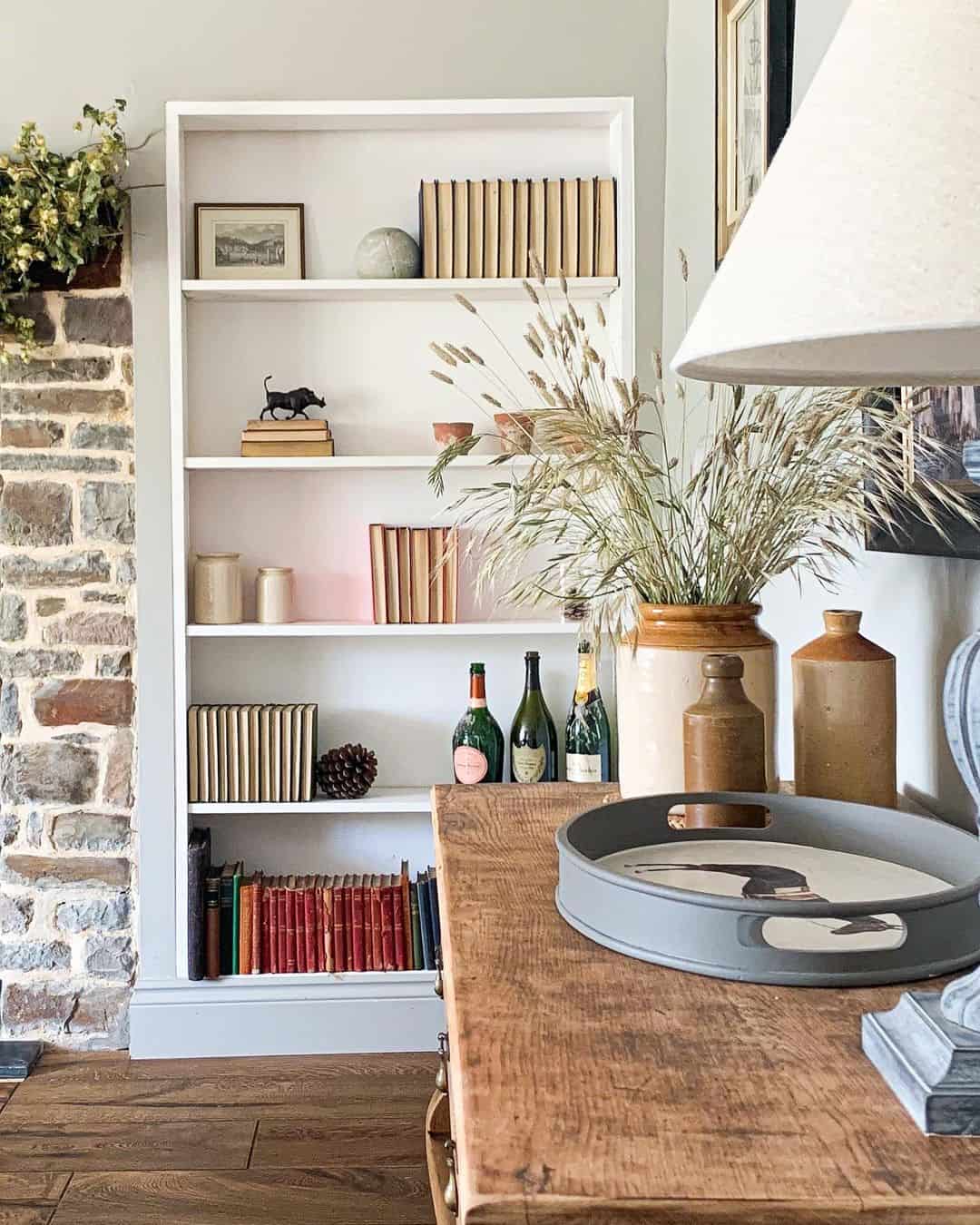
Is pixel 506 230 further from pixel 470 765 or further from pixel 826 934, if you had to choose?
pixel 826 934

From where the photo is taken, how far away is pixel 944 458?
1359 millimetres

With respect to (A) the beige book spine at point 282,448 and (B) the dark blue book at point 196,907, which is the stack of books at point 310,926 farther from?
(A) the beige book spine at point 282,448

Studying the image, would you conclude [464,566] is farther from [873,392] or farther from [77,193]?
[873,392]

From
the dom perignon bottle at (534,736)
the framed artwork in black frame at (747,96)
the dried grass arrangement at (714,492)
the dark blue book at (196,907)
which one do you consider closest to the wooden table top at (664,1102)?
the dried grass arrangement at (714,492)

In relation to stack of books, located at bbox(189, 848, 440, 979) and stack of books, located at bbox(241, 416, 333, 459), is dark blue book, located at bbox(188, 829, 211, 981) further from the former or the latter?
stack of books, located at bbox(241, 416, 333, 459)

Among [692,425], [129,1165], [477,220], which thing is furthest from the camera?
[477,220]

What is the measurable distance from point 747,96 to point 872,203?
1.93 metres

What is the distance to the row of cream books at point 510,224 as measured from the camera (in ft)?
10.6

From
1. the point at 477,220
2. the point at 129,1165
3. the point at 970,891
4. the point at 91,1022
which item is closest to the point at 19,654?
the point at 91,1022

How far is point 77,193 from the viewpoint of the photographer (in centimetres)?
299

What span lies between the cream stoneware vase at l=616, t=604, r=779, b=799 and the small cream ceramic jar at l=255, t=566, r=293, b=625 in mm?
1906

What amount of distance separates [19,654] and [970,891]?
2.82 metres

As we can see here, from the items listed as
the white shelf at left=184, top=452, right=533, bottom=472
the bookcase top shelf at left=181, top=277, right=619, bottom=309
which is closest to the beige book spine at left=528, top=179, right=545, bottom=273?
the bookcase top shelf at left=181, top=277, right=619, bottom=309

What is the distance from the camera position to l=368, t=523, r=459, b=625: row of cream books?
323 centimetres
